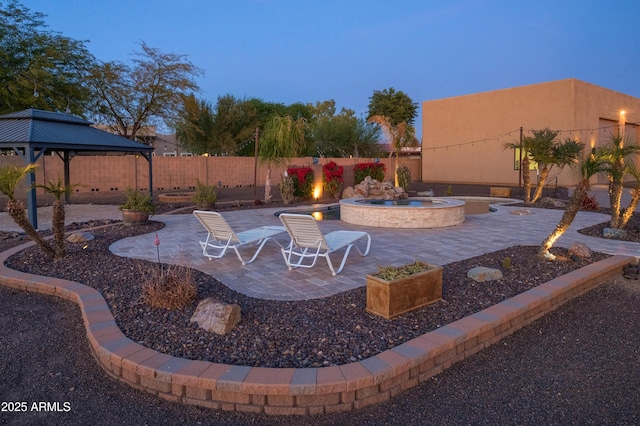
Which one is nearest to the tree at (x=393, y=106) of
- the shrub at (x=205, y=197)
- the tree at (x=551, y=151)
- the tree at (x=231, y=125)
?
the tree at (x=231, y=125)

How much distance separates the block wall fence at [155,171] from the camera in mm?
17906

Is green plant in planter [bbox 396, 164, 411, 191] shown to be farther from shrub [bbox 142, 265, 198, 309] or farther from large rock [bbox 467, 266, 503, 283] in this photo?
shrub [bbox 142, 265, 198, 309]

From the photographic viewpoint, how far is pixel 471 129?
27812 mm

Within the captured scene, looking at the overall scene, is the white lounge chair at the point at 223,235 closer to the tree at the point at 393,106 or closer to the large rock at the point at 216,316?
the large rock at the point at 216,316

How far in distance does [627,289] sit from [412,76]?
4694 cm

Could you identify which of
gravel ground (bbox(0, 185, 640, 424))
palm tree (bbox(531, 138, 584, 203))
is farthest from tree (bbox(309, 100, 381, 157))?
gravel ground (bbox(0, 185, 640, 424))

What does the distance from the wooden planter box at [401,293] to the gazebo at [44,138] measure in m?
7.53

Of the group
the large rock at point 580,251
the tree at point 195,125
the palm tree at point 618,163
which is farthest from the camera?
the tree at point 195,125

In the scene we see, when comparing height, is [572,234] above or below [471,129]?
below

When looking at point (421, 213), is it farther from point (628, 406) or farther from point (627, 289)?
point (628, 406)

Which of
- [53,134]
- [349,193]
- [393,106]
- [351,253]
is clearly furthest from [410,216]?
[393,106]

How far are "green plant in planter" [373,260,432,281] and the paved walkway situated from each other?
0.78m

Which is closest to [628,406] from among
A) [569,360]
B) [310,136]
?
[569,360]

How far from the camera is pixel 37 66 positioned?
18828 mm
